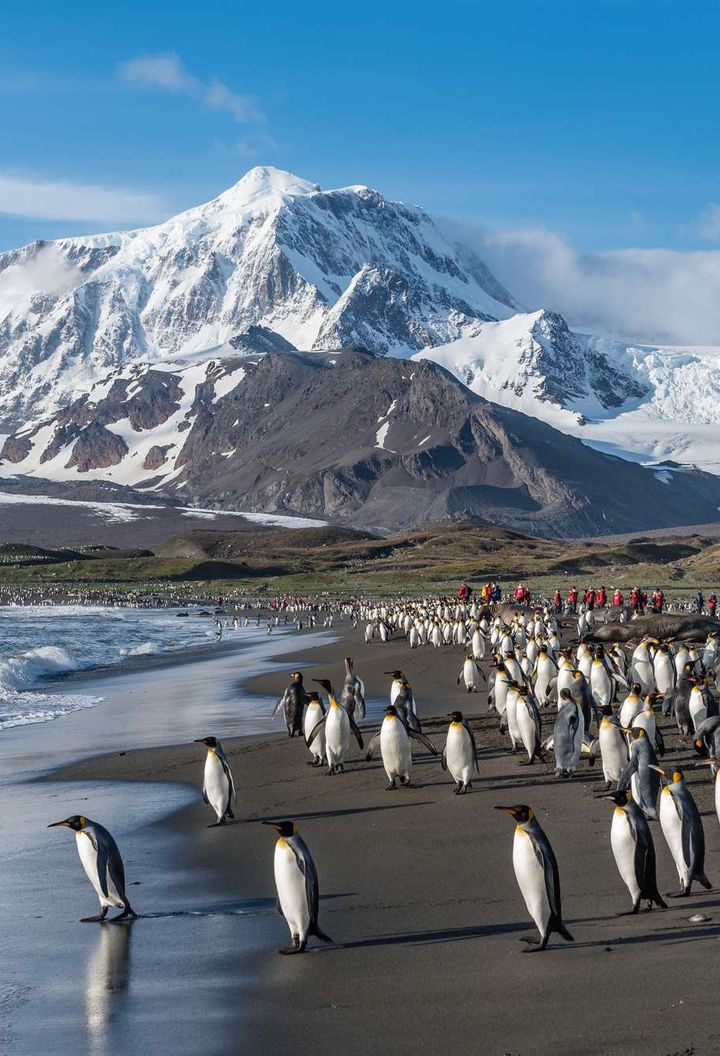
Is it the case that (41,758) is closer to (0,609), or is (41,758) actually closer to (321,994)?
(321,994)

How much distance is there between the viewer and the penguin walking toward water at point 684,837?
8.80m

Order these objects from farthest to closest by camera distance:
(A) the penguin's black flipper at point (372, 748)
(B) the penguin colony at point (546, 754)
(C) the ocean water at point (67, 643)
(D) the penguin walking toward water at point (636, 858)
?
(C) the ocean water at point (67, 643)
(A) the penguin's black flipper at point (372, 748)
(D) the penguin walking toward water at point (636, 858)
(B) the penguin colony at point (546, 754)

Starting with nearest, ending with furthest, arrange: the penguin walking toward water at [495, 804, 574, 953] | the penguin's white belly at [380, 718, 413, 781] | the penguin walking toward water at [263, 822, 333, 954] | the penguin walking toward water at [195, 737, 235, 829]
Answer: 1. the penguin walking toward water at [495, 804, 574, 953]
2. the penguin walking toward water at [263, 822, 333, 954]
3. the penguin walking toward water at [195, 737, 235, 829]
4. the penguin's white belly at [380, 718, 413, 781]

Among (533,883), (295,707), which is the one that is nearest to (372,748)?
(295,707)

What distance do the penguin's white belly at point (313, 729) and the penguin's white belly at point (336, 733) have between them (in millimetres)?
394

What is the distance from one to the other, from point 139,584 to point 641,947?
8699cm

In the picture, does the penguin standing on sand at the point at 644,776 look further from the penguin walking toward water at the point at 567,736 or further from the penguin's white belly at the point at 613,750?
the penguin walking toward water at the point at 567,736

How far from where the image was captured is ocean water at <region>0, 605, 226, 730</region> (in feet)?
80.1

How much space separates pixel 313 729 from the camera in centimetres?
1514

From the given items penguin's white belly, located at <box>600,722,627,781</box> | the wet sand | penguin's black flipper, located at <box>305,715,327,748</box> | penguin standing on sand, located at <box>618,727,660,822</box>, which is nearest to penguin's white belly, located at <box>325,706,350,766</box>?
the wet sand

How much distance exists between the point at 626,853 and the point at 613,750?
3.93 metres

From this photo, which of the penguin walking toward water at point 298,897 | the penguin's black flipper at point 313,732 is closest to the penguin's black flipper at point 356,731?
the penguin's black flipper at point 313,732

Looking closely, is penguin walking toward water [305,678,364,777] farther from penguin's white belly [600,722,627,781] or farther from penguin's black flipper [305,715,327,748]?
penguin's white belly [600,722,627,781]

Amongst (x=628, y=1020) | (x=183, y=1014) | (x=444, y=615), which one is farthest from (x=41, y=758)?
(x=444, y=615)
